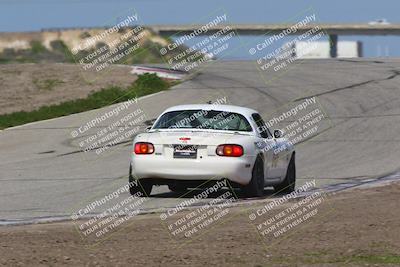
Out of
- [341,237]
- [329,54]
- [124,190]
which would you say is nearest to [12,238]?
[341,237]

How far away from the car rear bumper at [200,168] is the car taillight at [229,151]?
0.17ft

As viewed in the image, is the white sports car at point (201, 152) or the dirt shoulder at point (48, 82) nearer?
the white sports car at point (201, 152)

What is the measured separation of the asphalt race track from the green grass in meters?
0.67

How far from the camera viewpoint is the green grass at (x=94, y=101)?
2736 centimetres

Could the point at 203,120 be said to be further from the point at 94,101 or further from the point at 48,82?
the point at 48,82

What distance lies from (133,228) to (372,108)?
1807cm

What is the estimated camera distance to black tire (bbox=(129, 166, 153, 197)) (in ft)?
48.3

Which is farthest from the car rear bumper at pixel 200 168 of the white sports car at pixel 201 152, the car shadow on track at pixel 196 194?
the car shadow on track at pixel 196 194

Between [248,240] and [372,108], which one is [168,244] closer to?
[248,240]

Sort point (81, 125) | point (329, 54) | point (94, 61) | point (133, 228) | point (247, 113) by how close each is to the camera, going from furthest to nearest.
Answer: point (329, 54)
point (94, 61)
point (81, 125)
point (247, 113)
point (133, 228)

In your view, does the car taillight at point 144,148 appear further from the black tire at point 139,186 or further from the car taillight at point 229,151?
the car taillight at point 229,151

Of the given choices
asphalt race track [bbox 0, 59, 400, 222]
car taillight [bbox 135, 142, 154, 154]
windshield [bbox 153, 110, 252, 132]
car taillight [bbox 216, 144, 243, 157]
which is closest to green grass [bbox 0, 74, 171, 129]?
asphalt race track [bbox 0, 59, 400, 222]

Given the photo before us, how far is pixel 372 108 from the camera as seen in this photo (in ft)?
92.9

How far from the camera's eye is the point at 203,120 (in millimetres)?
14930
